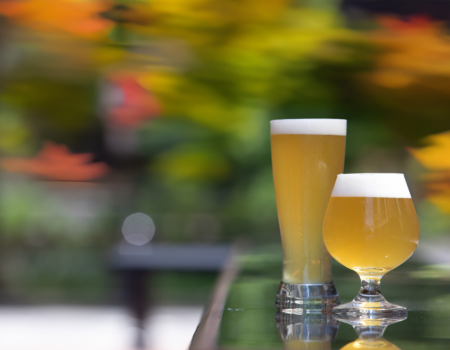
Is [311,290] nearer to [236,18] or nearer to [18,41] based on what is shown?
[236,18]

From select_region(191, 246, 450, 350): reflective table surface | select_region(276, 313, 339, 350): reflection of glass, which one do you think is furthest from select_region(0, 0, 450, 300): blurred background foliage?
select_region(276, 313, 339, 350): reflection of glass

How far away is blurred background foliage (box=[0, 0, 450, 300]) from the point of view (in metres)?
3.17

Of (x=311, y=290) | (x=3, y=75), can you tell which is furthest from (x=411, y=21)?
(x=311, y=290)

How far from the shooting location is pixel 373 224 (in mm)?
589

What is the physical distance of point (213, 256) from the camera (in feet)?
9.93

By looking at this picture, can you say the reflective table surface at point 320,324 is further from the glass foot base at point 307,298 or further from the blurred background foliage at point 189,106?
the blurred background foliage at point 189,106

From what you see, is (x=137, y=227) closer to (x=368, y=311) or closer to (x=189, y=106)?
(x=189, y=106)

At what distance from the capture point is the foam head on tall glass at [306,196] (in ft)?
2.12

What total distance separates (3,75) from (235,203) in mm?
1544

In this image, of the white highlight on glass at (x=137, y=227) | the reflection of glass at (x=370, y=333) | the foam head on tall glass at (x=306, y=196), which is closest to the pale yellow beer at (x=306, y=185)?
the foam head on tall glass at (x=306, y=196)

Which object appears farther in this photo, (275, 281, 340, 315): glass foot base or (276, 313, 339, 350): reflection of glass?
(275, 281, 340, 315): glass foot base

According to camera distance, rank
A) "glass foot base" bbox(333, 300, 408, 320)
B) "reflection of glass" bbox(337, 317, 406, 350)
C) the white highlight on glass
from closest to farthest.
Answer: "reflection of glass" bbox(337, 317, 406, 350) → "glass foot base" bbox(333, 300, 408, 320) → the white highlight on glass

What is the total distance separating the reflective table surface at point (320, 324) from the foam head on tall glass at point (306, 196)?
0.15ft

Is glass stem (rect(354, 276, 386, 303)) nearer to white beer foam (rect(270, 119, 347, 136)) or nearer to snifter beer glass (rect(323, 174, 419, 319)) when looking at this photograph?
snifter beer glass (rect(323, 174, 419, 319))
